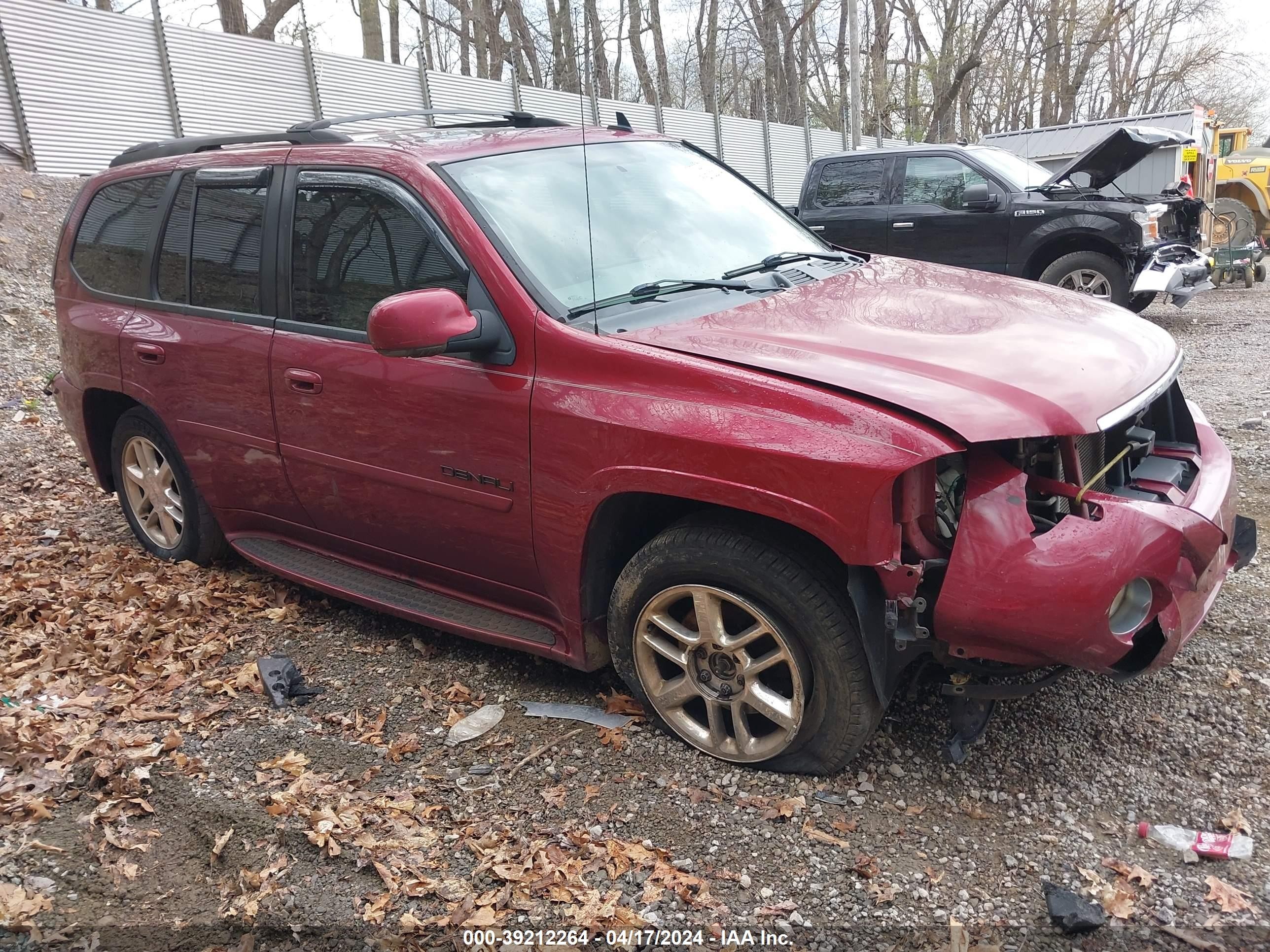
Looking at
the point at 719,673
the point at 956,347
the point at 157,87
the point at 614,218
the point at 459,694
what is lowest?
the point at 459,694

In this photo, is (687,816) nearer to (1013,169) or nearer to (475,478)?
(475,478)

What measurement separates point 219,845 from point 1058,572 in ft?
7.90

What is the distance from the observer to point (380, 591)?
154 inches

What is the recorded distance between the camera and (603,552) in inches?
127

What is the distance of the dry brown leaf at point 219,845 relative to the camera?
290 cm

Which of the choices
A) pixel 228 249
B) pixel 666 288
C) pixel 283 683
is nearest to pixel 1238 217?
pixel 666 288

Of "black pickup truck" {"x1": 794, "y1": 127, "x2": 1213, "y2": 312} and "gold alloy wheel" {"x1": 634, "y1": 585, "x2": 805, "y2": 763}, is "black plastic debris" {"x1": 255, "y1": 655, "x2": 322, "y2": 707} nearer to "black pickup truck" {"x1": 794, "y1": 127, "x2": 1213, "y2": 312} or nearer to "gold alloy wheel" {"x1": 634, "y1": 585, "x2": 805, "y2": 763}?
"gold alloy wheel" {"x1": 634, "y1": 585, "x2": 805, "y2": 763}

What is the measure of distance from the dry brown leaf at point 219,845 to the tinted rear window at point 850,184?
10.2 metres

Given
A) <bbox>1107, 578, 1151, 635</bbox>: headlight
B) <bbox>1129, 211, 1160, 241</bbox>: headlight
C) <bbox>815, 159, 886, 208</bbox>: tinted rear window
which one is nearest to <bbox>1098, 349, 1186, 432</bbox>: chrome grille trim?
<bbox>1107, 578, 1151, 635</bbox>: headlight

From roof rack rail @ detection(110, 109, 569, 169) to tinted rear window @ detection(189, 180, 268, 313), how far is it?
0.28m

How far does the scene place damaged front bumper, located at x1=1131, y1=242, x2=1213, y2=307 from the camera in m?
9.59

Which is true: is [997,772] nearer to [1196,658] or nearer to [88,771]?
[1196,658]

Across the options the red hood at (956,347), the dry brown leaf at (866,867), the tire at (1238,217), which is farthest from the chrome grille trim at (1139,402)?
the tire at (1238,217)

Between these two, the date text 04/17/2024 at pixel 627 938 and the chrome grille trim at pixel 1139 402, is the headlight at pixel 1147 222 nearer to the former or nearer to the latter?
the chrome grille trim at pixel 1139 402
